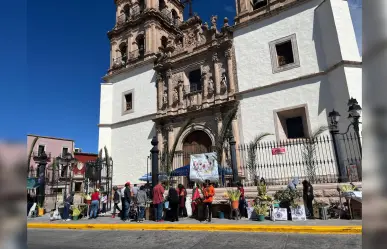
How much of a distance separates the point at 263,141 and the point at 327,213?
7267 mm

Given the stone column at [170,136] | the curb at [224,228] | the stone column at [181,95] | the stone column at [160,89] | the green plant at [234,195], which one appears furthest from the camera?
the stone column at [160,89]

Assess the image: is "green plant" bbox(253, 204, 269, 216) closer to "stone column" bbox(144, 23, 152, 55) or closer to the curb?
the curb

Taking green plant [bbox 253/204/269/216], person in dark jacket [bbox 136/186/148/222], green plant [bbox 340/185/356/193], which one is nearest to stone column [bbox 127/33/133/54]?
person in dark jacket [bbox 136/186/148/222]

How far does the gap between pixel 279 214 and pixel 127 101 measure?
1776cm

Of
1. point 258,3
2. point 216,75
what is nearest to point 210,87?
point 216,75

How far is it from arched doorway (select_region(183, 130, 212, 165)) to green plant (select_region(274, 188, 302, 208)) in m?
9.26

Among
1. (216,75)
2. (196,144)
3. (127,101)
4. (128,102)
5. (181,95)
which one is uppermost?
(216,75)

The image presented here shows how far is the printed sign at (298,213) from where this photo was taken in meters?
8.27

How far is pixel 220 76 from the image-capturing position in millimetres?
18312

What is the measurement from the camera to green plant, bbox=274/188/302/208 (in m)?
8.48

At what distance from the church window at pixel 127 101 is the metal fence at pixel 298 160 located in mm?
11566

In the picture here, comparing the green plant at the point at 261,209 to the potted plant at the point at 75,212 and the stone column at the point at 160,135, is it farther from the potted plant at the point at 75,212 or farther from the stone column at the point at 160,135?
the stone column at the point at 160,135

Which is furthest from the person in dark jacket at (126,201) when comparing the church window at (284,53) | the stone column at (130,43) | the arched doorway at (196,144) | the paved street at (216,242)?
the stone column at (130,43)

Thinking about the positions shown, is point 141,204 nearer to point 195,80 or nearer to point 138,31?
point 195,80
